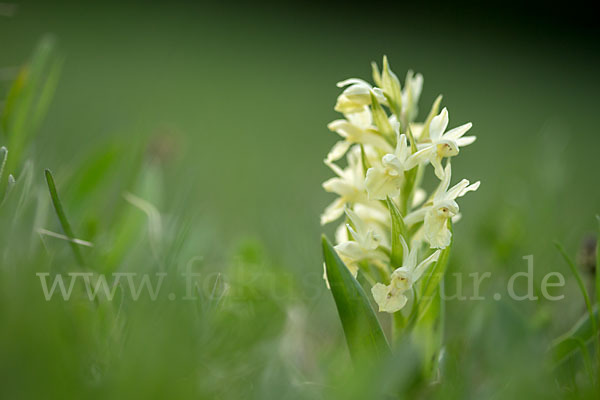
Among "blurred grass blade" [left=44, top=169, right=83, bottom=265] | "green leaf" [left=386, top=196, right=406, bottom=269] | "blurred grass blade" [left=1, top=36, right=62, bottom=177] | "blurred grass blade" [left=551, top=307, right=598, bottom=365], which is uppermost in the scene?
"blurred grass blade" [left=1, top=36, right=62, bottom=177]

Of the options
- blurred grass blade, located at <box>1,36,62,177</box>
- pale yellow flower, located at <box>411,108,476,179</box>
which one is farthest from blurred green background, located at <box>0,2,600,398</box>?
pale yellow flower, located at <box>411,108,476,179</box>

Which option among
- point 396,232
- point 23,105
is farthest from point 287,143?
point 396,232

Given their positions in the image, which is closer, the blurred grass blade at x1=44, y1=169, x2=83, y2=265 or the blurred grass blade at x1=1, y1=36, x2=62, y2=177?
the blurred grass blade at x1=44, y1=169, x2=83, y2=265

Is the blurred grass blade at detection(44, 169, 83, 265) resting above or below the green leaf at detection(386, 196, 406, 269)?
above

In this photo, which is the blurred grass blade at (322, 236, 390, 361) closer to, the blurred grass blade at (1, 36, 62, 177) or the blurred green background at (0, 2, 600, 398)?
the blurred green background at (0, 2, 600, 398)

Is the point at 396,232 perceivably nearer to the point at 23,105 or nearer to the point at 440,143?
the point at 440,143

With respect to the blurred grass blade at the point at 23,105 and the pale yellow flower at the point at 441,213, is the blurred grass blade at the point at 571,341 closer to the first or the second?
the pale yellow flower at the point at 441,213

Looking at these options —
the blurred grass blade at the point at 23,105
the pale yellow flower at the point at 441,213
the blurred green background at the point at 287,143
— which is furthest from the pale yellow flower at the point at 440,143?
the blurred grass blade at the point at 23,105
